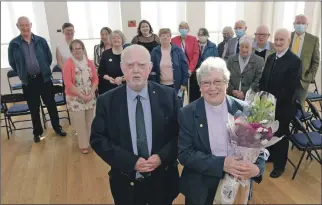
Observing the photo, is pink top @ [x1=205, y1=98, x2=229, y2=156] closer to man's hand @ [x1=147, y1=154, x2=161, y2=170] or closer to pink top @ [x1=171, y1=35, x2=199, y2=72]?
man's hand @ [x1=147, y1=154, x2=161, y2=170]

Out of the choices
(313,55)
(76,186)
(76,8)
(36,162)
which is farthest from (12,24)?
(313,55)

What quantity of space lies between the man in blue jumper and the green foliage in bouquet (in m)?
3.48

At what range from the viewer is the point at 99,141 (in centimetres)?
167

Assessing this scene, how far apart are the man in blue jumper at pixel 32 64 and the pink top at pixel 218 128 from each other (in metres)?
3.28

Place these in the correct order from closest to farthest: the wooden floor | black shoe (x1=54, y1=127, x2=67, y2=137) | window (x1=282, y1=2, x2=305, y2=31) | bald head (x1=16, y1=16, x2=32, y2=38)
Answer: the wooden floor, bald head (x1=16, y1=16, x2=32, y2=38), black shoe (x1=54, y1=127, x2=67, y2=137), window (x1=282, y1=2, x2=305, y2=31)

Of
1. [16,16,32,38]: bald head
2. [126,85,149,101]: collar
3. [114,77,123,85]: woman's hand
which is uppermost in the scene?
[16,16,32,38]: bald head

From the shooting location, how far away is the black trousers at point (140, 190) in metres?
1.71

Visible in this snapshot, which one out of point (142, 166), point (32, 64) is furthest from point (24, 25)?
point (142, 166)

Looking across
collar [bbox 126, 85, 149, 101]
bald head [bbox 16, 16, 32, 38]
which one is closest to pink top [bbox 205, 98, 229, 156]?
collar [bbox 126, 85, 149, 101]

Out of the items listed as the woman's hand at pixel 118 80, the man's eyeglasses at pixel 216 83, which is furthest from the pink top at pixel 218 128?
the woman's hand at pixel 118 80

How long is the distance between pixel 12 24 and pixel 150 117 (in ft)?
20.6

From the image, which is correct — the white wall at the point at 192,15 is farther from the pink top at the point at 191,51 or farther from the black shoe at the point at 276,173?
the black shoe at the point at 276,173

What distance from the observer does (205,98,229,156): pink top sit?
1.57 meters

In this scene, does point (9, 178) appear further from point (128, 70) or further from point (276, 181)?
point (276, 181)
